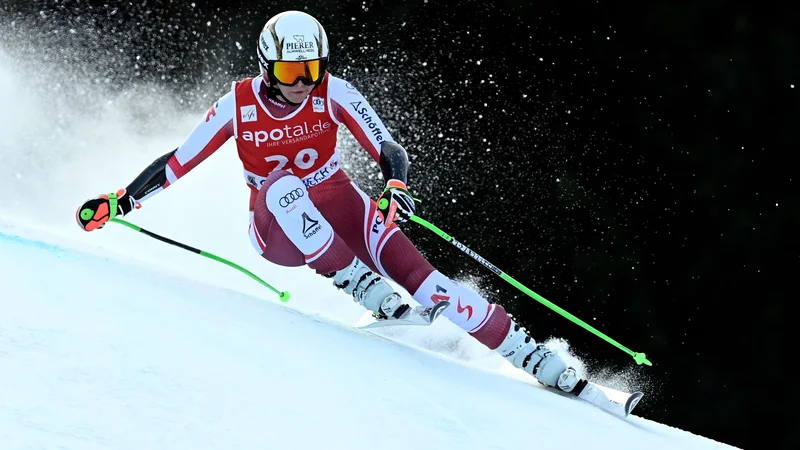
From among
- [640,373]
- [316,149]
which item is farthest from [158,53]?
[640,373]

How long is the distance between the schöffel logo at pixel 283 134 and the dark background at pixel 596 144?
289 cm

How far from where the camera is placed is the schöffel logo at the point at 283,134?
3.90 metres

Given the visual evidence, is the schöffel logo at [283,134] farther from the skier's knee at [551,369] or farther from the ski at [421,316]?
the skier's knee at [551,369]

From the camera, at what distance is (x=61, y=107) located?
285 inches

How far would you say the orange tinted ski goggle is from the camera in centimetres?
371

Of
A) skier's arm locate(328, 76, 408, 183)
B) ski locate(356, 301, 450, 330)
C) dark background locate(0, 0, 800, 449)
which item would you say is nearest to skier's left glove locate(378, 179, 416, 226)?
skier's arm locate(328, 76, 408, 183)

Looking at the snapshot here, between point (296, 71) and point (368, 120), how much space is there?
406 millimetres

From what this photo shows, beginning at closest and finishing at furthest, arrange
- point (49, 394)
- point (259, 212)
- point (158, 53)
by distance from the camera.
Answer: point (49, 394), point (259, 212), point (158, 53)

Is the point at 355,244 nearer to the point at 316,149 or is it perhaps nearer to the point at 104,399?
the point at 316,149

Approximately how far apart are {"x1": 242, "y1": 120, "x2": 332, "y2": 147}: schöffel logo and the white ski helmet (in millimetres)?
231

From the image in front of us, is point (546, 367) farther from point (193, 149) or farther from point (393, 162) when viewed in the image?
point (193, 149)

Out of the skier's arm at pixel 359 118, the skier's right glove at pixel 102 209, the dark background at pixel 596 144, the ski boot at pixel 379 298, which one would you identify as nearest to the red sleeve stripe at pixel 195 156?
the skier's right glove at pixel 102 209

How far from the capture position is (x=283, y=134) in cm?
391

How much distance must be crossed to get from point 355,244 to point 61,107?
13.7ft
